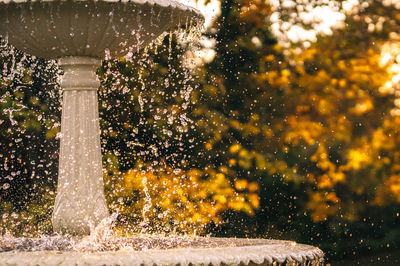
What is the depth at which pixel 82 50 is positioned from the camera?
4.12 metres

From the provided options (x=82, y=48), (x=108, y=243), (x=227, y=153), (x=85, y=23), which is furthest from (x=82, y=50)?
(x=227, y=153)

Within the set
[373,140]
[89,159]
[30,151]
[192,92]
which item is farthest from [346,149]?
[89,159]

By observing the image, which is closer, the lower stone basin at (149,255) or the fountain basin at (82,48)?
the lower stone basin at (149,255)

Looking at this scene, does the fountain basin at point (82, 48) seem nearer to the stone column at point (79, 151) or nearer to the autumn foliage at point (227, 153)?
the stone column at point (79, 151)

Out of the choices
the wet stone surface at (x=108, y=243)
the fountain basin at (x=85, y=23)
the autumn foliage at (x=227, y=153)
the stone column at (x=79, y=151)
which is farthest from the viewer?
the autumn foliage at (x=227, y=153)

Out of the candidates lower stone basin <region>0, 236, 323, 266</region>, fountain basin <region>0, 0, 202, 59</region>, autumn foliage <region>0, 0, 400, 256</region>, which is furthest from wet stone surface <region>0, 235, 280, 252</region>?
autumn foliage <region>0, 0, 400, 256</region>

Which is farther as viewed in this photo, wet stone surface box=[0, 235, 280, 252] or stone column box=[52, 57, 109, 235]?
stone column box=[52, 57, 109, 235]

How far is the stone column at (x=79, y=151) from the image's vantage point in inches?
161

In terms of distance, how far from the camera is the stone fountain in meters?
3.80

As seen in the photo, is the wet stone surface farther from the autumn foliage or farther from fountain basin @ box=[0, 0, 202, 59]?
the autumn foliage

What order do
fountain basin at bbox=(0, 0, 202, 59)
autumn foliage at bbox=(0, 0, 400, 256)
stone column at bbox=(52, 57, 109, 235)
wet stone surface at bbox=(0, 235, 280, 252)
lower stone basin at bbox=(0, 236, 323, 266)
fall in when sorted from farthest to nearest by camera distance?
1. autumn foliage at bbox=(0, 0, 400, 256)
2. stone column at bbox=(52, 57, 109, 235)
3. fountain basin at bbox=(0, 0, 202, 59)
4. wet stone surface at bbox=(0, 235, 280, 252)
5. lower stone basin at bbox=(0, 236, 323, 266)

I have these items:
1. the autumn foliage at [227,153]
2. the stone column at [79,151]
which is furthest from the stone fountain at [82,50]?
the autumn foliage at [227,153]

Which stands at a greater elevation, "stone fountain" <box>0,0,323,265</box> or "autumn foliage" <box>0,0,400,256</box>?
"stone fountain" <box>0,0,323,265</box>

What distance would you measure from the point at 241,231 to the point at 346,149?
168 centimetres
